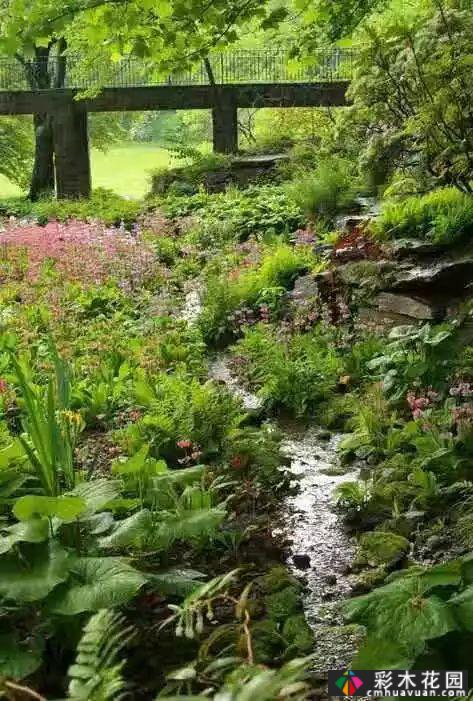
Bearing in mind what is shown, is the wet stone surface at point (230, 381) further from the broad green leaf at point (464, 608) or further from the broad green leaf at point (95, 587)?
the broad green leaf at point (464, 608)

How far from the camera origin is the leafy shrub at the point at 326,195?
498 inches

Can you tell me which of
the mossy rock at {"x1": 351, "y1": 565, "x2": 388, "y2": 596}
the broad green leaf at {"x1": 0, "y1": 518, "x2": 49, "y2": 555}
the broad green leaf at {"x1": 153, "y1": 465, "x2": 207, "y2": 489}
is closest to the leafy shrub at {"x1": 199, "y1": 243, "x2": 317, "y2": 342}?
the broad green leaf at {"x1": 153, "y1": 465, "x2": 207, "y2": 489}

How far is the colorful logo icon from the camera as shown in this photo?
2.54 metres

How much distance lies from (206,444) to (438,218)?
3.78 metres

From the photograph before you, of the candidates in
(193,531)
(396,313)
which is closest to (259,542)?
(193,531)

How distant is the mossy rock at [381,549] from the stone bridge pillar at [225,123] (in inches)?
711

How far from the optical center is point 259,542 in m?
A: 4.48

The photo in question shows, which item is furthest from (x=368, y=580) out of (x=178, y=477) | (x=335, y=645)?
(x=178, y=477)

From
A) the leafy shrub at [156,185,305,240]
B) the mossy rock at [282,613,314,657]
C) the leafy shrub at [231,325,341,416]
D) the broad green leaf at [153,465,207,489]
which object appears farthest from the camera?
the leafy shrub at [156,185,305,240]

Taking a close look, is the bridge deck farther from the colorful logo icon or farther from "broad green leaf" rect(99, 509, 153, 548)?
the colorful logo icon

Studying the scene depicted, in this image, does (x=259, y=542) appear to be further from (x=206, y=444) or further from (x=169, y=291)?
(x=169, y=291)

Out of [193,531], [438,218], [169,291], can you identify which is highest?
[438,218]

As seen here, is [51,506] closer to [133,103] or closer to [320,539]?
[320,539]

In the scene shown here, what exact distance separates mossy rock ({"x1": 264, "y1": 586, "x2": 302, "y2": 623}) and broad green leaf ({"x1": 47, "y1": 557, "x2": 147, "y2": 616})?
0.90m
